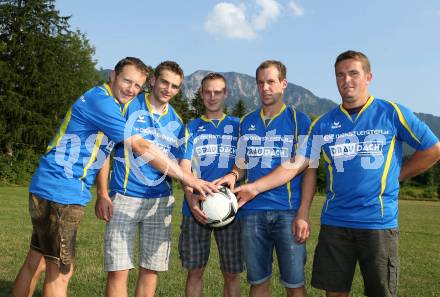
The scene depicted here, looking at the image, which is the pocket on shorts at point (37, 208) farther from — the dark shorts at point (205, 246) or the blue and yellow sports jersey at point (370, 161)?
the blue and yellow sports jersey at point (370, 161)

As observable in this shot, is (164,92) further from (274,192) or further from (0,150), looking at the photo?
(0,150)

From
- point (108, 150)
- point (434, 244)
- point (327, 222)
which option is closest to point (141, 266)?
point (108, 150)

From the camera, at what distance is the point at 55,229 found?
3.99 metres

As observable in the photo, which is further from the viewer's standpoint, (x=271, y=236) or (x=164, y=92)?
(x=164, y=92)

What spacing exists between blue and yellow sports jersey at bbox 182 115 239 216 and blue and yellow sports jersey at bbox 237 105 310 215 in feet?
0.97

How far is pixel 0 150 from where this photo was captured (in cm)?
3678

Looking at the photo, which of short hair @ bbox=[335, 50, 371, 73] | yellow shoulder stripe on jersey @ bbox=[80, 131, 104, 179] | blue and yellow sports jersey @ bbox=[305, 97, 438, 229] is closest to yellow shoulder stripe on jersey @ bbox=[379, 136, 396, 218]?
blue and yellow sports jersey @ bbox=[305, 97, 438, 229]

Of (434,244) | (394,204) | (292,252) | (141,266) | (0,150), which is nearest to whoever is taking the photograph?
(394,204)

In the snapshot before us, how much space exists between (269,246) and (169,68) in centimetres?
233

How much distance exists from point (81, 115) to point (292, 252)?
8.48 ft

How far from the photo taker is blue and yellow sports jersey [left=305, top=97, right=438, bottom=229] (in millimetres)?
4016

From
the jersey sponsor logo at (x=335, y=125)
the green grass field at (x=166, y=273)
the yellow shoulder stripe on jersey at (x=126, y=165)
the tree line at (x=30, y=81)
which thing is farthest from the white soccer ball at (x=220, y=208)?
the tree line at (x=30, y=81)

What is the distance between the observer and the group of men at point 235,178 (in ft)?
13.3

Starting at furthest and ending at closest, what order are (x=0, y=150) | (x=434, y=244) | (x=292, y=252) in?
1. (x=0, y=150)
2. (x=434, y=244)
3. (x=292, y=252)
